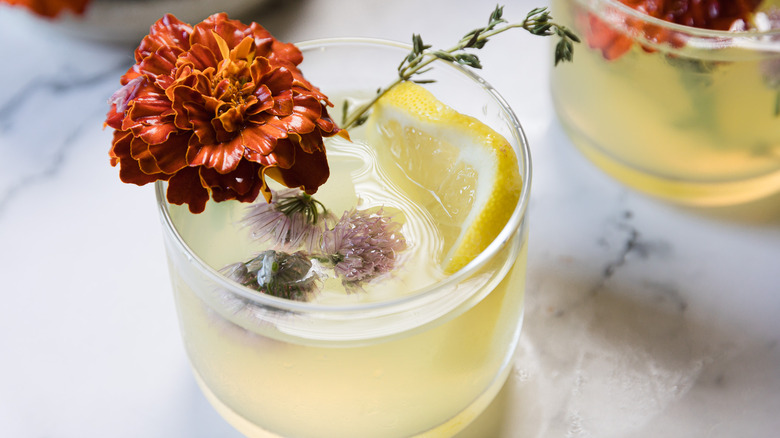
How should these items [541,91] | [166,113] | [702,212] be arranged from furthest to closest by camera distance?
[541,91]
[702,212]
[166,113]

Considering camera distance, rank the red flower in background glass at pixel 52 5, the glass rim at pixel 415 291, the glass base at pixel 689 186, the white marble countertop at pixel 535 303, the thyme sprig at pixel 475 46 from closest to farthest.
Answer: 1. the glass rim at pixel 415 291
2. the thyme sprig at pixel 475 46
3. the white marble countertop at pixel 535 303
4. the glass base at pixel 689 186
5. the red flower in background glass at pixel 52 5

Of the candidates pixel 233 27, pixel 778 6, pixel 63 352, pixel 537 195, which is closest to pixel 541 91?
pixel 537 195

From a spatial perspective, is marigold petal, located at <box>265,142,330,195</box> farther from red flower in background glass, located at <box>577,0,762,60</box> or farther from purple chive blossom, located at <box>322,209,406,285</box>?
red flower in background glass, located at <box>577,0,762,60</box>

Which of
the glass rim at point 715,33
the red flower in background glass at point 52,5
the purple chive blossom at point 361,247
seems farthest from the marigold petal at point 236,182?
the red flower in background glass at point 52,5

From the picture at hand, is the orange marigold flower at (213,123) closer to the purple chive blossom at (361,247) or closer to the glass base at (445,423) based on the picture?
the purple chive blossom at (361,247)

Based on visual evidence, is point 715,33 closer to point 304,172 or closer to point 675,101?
point 675,101

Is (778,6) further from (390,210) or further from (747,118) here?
(390,210)
